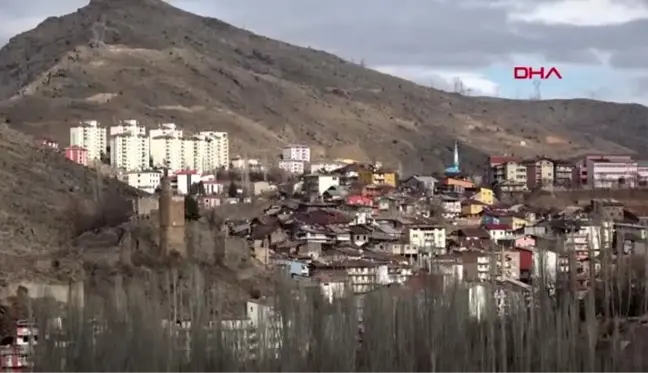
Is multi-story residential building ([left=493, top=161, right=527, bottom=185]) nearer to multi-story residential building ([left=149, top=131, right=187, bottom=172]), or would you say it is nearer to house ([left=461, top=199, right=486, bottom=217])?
house ([left=461, top=199, right=486, bottom=217])

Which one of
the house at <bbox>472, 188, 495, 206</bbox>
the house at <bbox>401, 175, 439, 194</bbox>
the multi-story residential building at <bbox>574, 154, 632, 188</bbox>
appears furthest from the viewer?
the multi-story residential building at <bbox>574, 154, 632, 188</bbox>

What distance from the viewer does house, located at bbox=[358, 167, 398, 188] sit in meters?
21.8

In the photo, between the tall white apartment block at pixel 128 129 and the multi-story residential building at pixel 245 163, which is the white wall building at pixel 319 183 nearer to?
the multi-story residential building at pixel 245 163

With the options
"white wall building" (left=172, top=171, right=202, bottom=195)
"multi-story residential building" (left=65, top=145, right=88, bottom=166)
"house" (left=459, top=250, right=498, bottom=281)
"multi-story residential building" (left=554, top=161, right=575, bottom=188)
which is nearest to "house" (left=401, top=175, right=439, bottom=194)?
"multi-story residential building" (left=554, top=161, right=575, bottom=188)

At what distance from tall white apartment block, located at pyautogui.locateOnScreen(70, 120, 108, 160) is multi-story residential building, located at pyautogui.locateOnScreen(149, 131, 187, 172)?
1188 millimetres

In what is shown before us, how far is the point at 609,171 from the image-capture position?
22.8m

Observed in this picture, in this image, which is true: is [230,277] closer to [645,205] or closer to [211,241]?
[211,241]

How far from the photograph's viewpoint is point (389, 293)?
15.3 ft

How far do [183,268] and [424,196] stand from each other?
10.9 meters

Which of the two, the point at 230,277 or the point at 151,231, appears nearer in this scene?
the point at 230,277

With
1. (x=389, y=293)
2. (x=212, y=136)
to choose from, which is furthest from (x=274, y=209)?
(x=389, y=293)

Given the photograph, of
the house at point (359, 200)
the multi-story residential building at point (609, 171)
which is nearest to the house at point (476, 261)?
the house at point (359, 200)

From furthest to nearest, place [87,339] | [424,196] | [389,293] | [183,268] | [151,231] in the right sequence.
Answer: [424,196] < [151,231] < [183,268] < [389,293] < [87,339]

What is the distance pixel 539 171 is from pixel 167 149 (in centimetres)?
913
